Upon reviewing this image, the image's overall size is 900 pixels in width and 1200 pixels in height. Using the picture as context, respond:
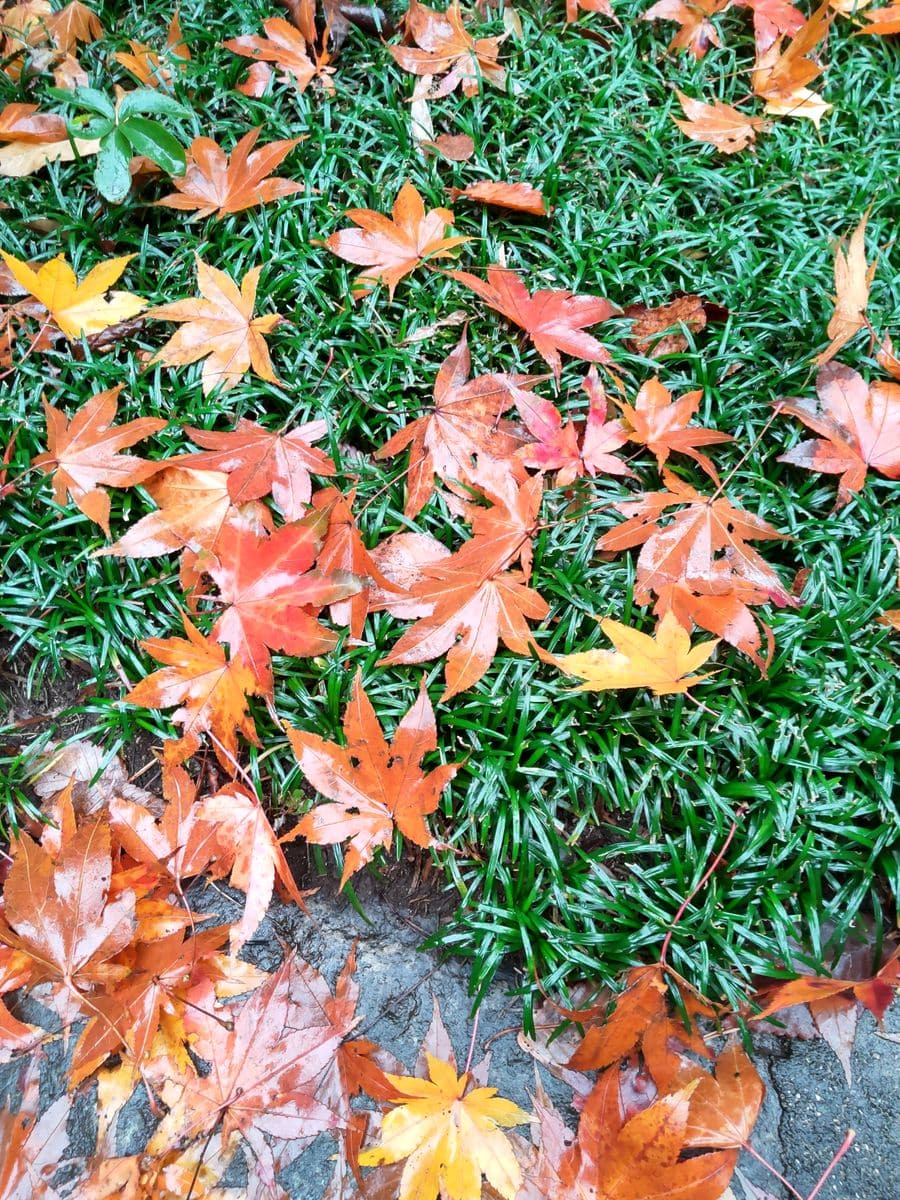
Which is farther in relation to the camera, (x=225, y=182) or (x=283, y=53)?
(x=283, y=53)

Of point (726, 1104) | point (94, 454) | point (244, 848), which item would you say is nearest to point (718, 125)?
point (94, 454)

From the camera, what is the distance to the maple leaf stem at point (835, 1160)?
1415 millimetres

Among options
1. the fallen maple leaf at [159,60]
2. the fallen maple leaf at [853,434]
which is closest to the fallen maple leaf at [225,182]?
the fallen maple leaf at [159,60]

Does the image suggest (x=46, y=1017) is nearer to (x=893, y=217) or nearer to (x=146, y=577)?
(x=146, y=577)

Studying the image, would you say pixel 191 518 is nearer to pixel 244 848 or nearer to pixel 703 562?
pixel 244 848

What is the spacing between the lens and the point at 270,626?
1.53m

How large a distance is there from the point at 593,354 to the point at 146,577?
1162 millimetres

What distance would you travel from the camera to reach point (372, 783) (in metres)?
1.48

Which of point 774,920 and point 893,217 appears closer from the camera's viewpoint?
point 774,920

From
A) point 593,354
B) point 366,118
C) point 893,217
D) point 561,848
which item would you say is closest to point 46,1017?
point 561,848

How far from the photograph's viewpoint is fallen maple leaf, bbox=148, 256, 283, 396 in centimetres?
179

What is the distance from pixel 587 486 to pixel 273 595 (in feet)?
2.50

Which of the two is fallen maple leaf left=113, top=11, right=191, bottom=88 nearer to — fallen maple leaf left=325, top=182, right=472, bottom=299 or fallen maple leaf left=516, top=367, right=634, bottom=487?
fallen maple leaf left=325, top=182, right=472, bottom=299

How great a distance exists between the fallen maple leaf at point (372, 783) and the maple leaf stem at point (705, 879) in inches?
19.9
